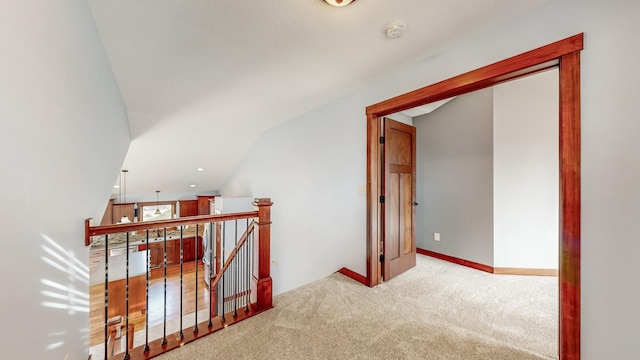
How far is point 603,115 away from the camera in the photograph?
4.17 feet

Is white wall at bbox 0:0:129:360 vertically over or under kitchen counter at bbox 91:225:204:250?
over

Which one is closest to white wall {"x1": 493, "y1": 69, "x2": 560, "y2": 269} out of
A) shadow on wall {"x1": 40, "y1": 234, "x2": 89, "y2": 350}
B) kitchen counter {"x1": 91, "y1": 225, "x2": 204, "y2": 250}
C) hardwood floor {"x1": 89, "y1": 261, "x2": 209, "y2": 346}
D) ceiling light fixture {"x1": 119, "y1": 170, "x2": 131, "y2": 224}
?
shadow on wall {"x1": 40, "y1": 234, "x2": 89, "y2": 350}

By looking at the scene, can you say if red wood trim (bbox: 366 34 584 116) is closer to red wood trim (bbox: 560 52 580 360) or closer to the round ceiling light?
red wood trim (bbox: 560 52 580 360)

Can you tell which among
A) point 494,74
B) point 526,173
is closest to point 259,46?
point 494,74

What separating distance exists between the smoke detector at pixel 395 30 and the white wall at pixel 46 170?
182cm

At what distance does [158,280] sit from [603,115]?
9.06 meters

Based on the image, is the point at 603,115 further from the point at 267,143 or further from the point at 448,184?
the point at 267,143

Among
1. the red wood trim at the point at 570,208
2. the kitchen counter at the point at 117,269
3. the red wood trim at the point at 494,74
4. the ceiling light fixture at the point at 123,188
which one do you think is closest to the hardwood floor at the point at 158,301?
the kitchen counter at the point at 117,269

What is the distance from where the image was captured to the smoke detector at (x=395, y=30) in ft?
5.34

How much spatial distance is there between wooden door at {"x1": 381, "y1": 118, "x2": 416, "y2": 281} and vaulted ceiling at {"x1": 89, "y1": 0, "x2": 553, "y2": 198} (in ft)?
2.56

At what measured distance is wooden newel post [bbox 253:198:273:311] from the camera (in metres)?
2.06

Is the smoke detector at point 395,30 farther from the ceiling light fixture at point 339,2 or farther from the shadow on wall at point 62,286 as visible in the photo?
the shadow on wall at point 62,286

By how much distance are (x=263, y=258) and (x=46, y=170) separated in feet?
4.79

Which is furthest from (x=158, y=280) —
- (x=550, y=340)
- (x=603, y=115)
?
(x=603, y=115)
